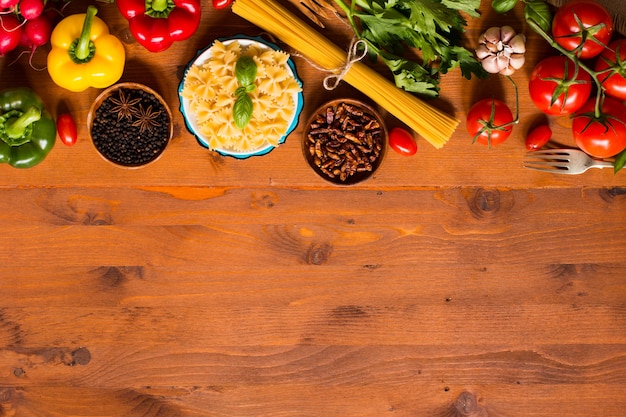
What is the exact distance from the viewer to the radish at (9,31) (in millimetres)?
1314

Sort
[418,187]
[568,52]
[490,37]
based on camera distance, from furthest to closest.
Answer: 1. [418,187]
2. [490,37]
3. [568,52]

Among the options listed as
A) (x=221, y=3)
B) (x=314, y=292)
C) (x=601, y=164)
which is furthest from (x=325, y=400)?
(x=221, y=3)

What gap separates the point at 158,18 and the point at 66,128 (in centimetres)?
34

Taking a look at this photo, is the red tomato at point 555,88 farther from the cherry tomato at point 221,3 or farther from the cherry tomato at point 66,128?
the cherry tomato at point 66,128

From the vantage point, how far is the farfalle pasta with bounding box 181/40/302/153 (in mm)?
1317

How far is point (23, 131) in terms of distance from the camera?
1305 millimetres

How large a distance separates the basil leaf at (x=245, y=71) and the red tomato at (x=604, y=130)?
740mm

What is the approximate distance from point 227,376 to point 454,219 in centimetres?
70

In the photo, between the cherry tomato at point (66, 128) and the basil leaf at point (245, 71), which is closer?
the basil leaf at point (245, 71)

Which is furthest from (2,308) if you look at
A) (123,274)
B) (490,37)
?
(490,37)

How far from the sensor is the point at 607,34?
4.25 feet

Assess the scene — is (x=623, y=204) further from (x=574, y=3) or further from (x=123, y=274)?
(x=123, y=274)

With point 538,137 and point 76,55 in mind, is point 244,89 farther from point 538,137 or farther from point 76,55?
point 538,137

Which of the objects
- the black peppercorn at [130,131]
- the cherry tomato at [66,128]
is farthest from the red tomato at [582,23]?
the cherry tomato at [66,128]
